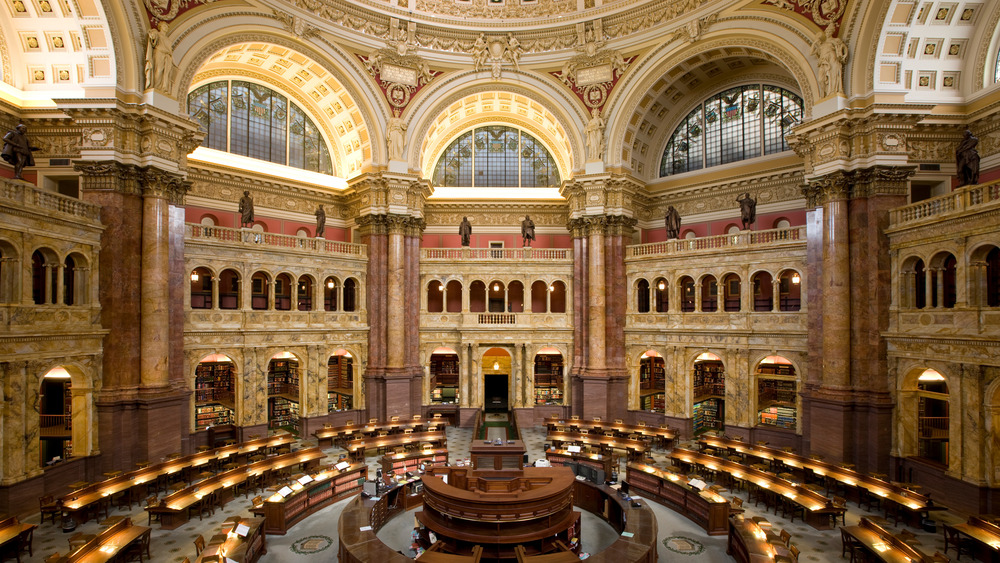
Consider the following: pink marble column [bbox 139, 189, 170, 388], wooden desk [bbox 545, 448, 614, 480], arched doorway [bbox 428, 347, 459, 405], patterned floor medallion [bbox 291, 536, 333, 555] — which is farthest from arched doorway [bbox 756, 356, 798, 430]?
pink marble column [bbox 139, 189, 170, 388]

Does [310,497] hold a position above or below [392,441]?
below

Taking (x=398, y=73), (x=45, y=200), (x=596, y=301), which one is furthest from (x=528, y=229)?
(x=45, y=200)

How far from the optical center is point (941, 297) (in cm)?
1788

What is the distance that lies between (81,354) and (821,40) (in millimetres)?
30076

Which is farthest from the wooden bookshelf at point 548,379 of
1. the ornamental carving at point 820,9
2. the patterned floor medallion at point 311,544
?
the ornamental carving at point 820,9

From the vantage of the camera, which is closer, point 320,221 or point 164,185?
point 164,185

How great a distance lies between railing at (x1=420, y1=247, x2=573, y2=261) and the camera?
31.2m

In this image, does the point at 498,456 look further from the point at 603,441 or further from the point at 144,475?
the point at 144,475

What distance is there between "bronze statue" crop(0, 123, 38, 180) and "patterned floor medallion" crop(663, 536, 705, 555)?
23101 mm

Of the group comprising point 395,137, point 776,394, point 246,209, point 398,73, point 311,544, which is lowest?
point 311,544

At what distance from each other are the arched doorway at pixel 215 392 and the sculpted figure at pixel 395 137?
1333cm

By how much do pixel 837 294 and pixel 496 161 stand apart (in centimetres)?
2138

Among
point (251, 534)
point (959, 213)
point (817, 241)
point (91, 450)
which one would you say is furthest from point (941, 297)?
point (91, 450)

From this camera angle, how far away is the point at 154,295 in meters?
20.5
